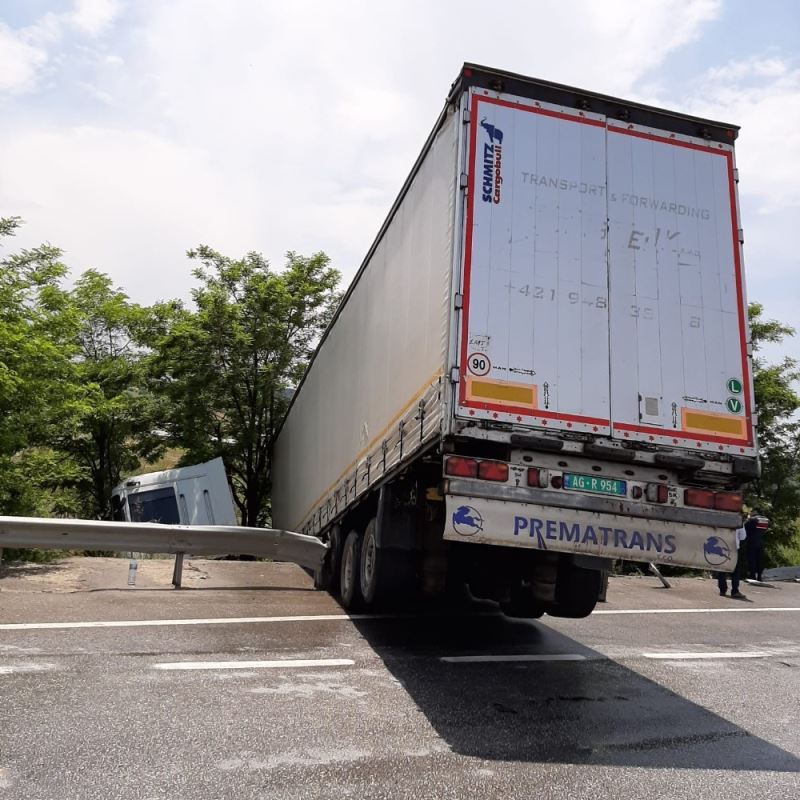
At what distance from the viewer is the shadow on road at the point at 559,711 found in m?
4.85

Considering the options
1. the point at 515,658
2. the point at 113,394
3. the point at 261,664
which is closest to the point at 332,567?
the point at 515,658

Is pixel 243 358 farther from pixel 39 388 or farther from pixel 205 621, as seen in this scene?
pixel 205 621

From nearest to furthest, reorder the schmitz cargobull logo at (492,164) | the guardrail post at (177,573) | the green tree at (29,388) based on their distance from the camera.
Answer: the schmitz cargobull logo at (492,164)
the guardrail post at (177,573)
the green tree at (29,388)

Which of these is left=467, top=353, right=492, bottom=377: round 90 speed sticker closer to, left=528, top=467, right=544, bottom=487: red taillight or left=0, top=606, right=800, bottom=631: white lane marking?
left=528, top=467, right=544, bottom=487: red taillight

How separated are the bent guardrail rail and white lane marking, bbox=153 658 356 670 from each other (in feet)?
14.1

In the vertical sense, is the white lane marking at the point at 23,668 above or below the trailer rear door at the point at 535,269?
below

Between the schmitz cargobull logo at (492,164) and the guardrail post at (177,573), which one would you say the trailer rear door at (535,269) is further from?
the guardrail post at (177,573)

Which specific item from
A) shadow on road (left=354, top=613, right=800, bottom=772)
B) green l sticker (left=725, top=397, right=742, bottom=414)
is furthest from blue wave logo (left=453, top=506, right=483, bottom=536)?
green l sticker (left=725, top=397, right=742, bottom=414)

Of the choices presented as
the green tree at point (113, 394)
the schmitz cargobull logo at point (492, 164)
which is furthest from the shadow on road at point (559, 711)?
the green tree at point (113, 394)

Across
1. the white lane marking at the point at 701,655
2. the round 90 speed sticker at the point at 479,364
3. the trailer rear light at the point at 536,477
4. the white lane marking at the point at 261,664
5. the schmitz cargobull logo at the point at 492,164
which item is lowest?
the white lane marking at the point at 261,664

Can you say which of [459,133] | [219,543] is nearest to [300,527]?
[219,543]

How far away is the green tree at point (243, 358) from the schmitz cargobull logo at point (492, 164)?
1725 centimetres

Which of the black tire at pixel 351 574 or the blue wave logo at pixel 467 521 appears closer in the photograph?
the blue wave logo at pixel 467 521

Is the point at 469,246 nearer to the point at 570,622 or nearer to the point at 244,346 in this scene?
the point at 570,622
